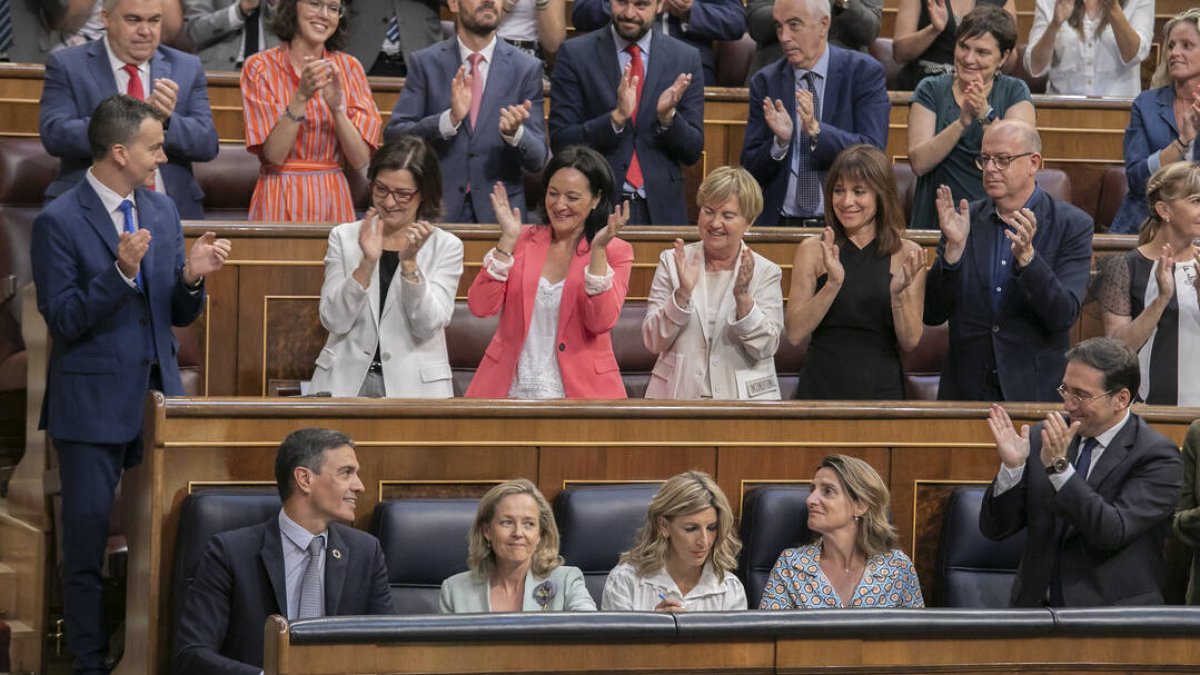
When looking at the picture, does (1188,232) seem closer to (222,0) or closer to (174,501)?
(174,501)

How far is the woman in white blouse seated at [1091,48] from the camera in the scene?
4.62 metres

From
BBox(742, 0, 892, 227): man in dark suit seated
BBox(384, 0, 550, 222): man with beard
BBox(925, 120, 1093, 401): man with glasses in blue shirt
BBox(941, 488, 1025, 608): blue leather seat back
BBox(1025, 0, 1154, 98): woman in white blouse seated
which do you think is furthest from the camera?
BBox(1025, 0, 1154, 98): woman in white blouse seated

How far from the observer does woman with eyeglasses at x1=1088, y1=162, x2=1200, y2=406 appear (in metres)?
3.19

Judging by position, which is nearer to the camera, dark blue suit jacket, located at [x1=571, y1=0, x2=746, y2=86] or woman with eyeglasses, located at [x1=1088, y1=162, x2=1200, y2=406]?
woman with eyeglasses, located at [x1=1088, y1=162, x2=1200, y2=406]

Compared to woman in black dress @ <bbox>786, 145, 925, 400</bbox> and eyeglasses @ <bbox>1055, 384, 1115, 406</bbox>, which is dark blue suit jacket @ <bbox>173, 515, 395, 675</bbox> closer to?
woman in black dress @ <bbox>786, 145, 925, 400</bbox>

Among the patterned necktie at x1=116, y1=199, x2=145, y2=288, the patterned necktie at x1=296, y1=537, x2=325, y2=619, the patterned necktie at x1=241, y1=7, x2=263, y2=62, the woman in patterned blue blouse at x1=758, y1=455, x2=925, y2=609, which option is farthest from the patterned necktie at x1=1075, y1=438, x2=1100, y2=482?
the patterned necktie at x1=241, y1=7, x2=263, y2=62

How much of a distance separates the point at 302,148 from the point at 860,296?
46.5 inches

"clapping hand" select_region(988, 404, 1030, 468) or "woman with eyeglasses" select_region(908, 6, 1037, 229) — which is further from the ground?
"woman with eyeglasses" select_region(908, 6, 1037, 229)

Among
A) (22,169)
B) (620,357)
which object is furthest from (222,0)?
(620,357)

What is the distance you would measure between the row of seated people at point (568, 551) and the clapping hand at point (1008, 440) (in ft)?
0.04

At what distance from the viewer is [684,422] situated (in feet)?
9.29

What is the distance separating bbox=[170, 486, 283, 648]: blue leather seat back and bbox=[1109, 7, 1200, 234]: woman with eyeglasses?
7.08 ft

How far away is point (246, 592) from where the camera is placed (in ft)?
8.21

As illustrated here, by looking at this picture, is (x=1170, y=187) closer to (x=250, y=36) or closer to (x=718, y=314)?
(x=718, y=314)
